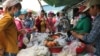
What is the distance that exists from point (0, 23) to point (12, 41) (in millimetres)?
486

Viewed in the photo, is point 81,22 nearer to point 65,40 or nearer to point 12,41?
point 65,40

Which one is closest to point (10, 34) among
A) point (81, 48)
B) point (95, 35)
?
point (81, 48)

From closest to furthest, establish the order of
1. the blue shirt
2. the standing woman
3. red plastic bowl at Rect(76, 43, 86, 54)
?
the blue shirt, the standing woman, red plastic bowl at Rect(76, 43, 86, 54)

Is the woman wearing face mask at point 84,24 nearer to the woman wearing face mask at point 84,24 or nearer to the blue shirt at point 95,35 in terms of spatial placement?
the woman wearing face mask at point 84,24

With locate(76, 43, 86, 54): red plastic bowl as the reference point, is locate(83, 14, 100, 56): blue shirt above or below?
above

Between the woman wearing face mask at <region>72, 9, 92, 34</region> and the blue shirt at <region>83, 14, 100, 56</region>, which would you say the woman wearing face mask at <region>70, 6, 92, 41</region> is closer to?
the woman wearing face mask at <region>72, 9, 92, 34</region>

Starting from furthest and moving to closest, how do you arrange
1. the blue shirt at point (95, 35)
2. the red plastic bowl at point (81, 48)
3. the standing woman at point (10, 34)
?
the red plastic bowl at point (81, 48), the standing woman at point (10, 34), the blue shirt at point (95, 35)

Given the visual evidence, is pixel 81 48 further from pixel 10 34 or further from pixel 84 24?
pixel 10 34

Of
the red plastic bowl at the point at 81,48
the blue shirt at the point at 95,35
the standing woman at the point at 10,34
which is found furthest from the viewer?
the red plastic bowl at the point at 81,48

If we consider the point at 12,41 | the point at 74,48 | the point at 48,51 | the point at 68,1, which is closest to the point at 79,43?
the point at 74,48

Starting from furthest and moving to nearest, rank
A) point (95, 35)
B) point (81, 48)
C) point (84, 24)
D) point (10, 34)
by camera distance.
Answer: point (84, 24) < point (81, 48) < point (10, 34) < point (95, 35)

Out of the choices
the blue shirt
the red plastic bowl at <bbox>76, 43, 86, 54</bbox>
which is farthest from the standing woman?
the blue shirt

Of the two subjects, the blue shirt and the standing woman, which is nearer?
the blue shirt

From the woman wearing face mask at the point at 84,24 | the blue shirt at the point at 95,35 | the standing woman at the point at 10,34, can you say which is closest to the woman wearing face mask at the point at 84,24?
the woman wearing face mask at the point at 84,24
